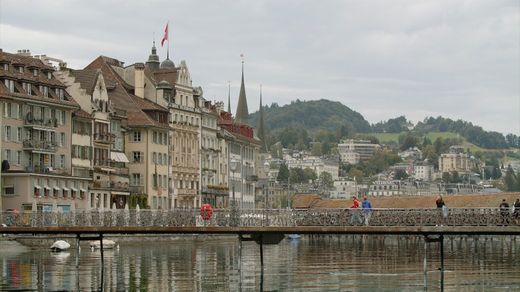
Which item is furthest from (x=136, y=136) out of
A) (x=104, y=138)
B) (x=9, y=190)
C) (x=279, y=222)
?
(x=279, y=222)

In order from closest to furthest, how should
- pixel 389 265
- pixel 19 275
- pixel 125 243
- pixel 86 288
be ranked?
pixel 86 288 → pixel 19 275 → pixel 389 265 → pixel 125 243

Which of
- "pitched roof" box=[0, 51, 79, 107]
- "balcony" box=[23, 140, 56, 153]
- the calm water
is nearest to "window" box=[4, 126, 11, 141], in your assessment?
"balcony" box=[23, 140, 56, 153]

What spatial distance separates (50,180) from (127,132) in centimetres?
2747

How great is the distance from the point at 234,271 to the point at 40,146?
56913mm

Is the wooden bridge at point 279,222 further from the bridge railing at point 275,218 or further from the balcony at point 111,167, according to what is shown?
the balcony at point 111,167

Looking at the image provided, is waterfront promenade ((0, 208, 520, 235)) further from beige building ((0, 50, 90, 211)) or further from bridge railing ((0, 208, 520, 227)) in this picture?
beige building ((0, 50, 90, 211))

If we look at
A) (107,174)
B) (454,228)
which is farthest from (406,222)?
(107,174)

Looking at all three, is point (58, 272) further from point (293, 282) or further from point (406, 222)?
point (406, 222)

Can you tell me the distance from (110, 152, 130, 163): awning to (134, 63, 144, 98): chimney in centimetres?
1413

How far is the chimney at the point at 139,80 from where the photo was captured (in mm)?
179750

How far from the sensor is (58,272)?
88.6 metres

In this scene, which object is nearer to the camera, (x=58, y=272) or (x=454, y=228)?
(x=454, y=228)

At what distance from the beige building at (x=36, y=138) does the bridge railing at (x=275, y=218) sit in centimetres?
4429

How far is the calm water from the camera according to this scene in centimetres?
7594
